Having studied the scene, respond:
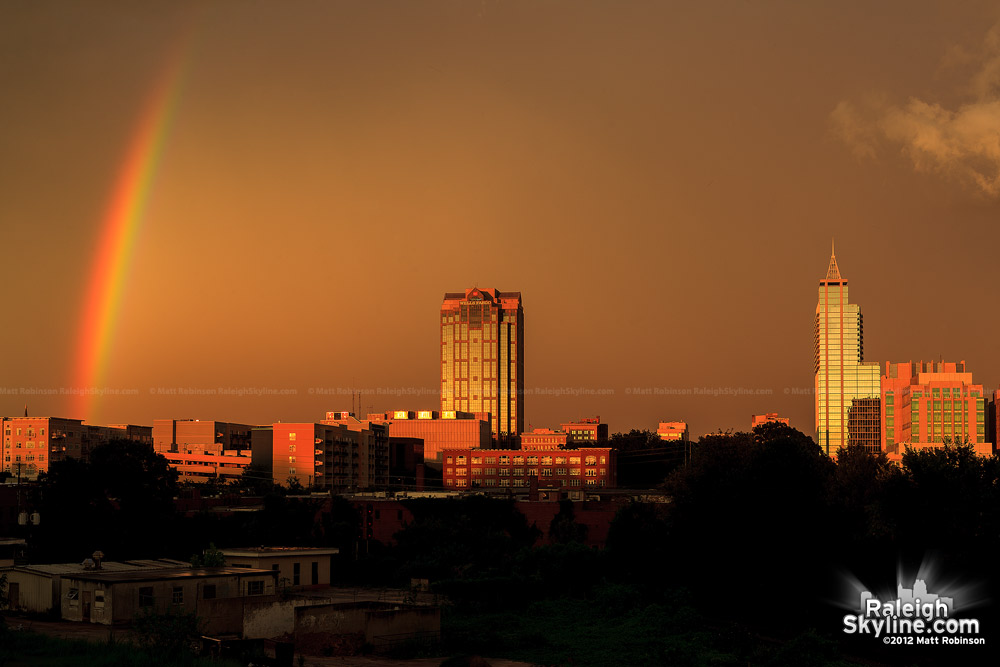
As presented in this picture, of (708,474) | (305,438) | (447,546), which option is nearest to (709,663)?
(708,474)

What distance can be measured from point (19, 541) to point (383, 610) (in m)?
25.3

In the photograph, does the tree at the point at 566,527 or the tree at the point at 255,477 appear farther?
the tree at the point at 255,477

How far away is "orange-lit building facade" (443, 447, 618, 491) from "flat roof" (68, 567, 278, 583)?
12711cm

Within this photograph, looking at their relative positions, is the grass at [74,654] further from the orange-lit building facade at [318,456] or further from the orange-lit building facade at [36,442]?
the orange-lit building facade at [36,442]

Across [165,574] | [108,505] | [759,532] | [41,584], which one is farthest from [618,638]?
[108,505]

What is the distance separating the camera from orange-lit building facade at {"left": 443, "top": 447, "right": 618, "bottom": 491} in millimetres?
170750

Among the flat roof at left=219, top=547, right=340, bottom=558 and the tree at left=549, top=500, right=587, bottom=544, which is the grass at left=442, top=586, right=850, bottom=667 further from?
the tree at left=549, top=500, right=587, bottom=544

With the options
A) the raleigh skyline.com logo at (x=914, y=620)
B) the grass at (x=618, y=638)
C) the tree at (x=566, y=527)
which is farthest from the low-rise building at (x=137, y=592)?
the tree at (x=566, y=527)

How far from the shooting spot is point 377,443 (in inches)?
7057

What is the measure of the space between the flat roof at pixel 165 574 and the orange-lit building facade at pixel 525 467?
417 feet

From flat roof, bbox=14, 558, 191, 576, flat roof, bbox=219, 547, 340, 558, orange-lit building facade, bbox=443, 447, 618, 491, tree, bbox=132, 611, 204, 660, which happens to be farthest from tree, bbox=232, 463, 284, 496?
tree, bbox=132, 611, 204, 660

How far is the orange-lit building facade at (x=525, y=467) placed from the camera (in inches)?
6722

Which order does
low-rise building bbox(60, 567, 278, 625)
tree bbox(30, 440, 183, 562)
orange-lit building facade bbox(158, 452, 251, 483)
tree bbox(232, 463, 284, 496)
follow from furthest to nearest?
orange-lit building facade bbox(158, 452, 251, 483)
tree bbox(232, 463, 284, 496)
tree bbox(30, 440, 183, 562)
low-rise building bbox(60, 567, 278, 625)

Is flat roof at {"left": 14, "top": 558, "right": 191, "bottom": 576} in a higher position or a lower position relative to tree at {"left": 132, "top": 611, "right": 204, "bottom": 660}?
lower
